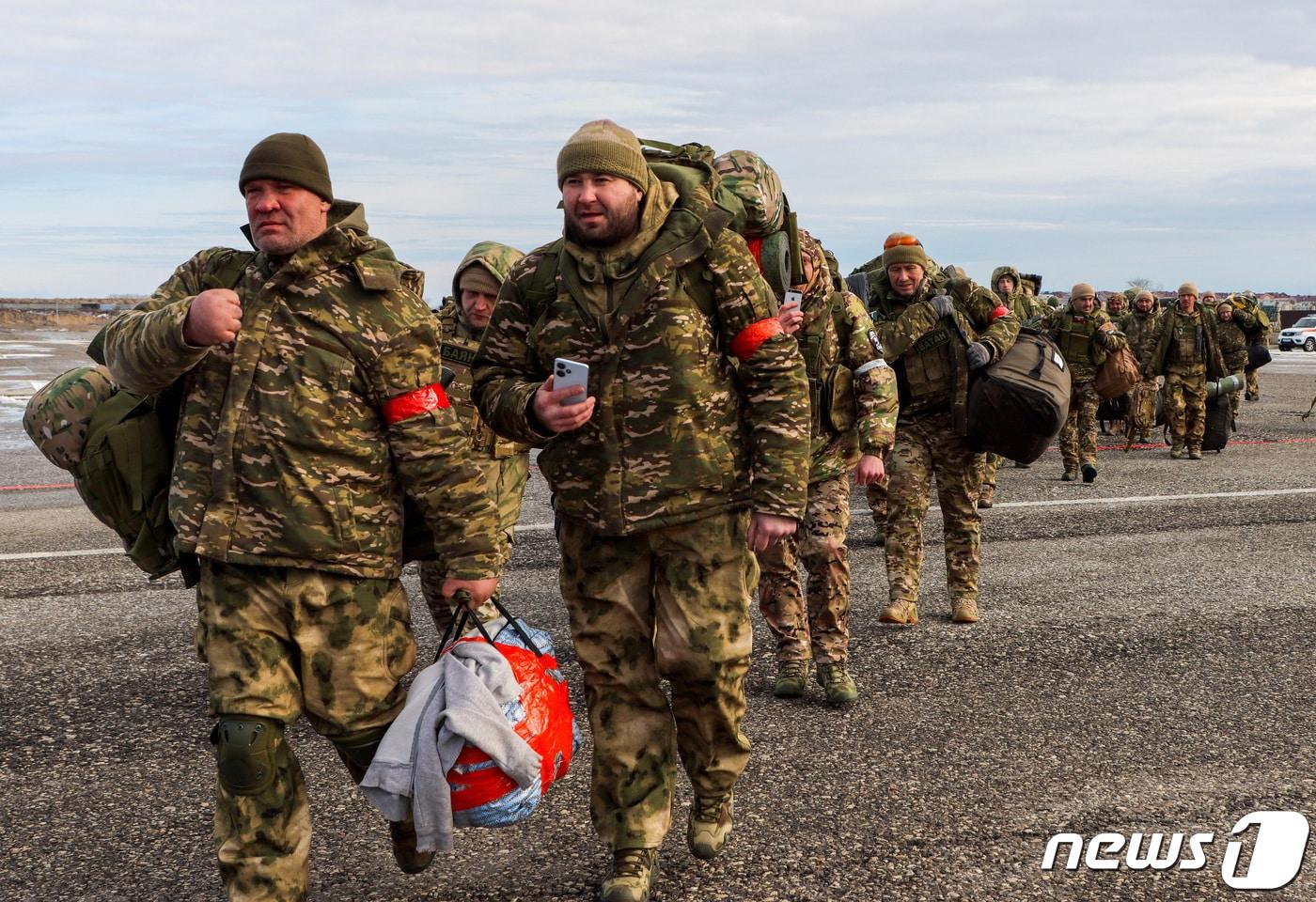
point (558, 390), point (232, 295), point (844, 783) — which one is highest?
point (232, 295)

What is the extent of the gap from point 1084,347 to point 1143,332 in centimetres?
449

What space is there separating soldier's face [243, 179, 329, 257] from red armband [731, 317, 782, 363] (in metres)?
1.24

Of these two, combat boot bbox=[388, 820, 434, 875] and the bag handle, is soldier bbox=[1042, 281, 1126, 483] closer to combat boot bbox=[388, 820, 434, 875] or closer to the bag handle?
the bag handle

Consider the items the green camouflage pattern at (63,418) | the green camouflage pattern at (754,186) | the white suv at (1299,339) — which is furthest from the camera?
the white suv at (1299,339)

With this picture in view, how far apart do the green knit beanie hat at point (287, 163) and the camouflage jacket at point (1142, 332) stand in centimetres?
1528

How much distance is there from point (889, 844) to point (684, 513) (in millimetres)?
1317

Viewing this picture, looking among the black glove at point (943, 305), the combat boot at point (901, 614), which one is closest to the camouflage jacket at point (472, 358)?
the combat boot at point (901, 614)

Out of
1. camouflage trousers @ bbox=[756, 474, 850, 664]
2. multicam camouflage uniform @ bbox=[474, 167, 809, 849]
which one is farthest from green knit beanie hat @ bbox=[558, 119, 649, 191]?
camouflage trousers @ bbox=[756, 474, 850, 664]

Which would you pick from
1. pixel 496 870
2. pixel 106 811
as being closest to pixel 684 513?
pixel 496 870

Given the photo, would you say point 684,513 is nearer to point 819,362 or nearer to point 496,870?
point 496,870

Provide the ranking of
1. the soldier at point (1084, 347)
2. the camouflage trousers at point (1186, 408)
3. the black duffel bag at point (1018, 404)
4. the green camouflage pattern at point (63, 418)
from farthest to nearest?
1. the camouflage trousers at point (1186, 408)
2. the soldier at point (1084, 347)
3. the black duffel bag at point (1018, 404)
4. the green camouflage pattern at point (63, 418)

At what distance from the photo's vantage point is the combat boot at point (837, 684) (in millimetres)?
5879

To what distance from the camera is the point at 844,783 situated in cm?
490

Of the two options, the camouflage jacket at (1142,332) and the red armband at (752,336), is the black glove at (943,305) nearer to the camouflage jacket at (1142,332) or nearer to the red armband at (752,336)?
the red armband at (752,336)
